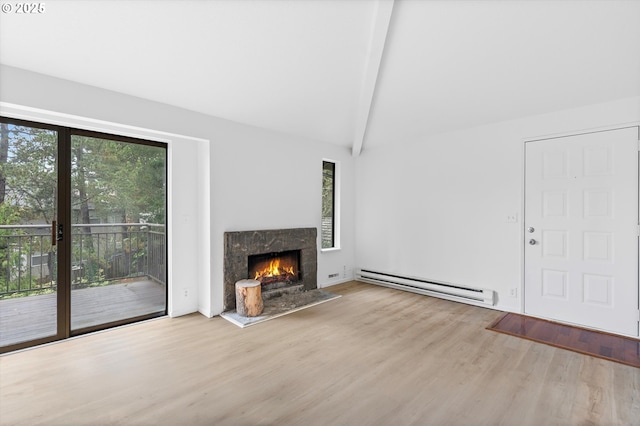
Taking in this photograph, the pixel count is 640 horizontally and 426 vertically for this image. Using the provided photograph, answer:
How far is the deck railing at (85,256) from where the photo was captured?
2.71 metres

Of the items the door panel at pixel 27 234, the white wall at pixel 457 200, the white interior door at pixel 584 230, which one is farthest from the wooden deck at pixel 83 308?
the white interior door at pixel 584 230

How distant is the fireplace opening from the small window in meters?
0.81

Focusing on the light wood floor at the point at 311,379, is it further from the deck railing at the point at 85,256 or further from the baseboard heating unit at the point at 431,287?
the baseboard heating unit at the point at 431,287

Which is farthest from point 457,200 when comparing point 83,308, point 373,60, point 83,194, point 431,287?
point 83,308

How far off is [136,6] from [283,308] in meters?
3.33

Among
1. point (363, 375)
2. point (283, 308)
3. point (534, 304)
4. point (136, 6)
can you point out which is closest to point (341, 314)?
point (283, 308)

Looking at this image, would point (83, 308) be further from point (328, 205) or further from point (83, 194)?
point (328, 205)

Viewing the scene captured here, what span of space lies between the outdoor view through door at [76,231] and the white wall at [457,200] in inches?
134

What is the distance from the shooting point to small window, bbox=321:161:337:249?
5.21 meters

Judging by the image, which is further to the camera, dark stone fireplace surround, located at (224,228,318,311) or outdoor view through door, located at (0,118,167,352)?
dark stone fireplace surround, located at (224,228,318,311)

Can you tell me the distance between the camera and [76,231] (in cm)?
300

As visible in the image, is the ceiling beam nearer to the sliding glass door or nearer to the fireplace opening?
the fireplace opening

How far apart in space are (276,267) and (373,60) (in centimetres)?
302

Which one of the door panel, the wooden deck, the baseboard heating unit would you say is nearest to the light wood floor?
the wooden deck
